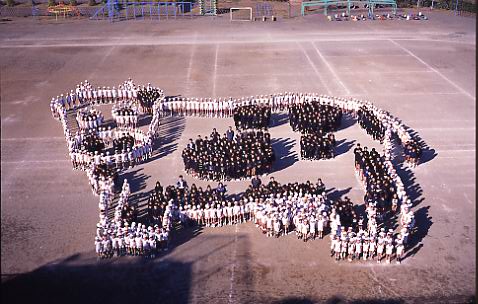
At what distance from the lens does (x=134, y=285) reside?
1498 centimetres

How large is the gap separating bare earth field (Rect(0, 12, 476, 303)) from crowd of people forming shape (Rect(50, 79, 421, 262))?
0.61 metres

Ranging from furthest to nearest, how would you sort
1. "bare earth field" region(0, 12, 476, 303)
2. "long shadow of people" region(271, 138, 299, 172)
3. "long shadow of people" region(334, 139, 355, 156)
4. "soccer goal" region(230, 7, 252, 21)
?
1. "soccer goal" region(230, 7, 252, 21)
2. "long shadow of people" region(334, 139, 355, 156)
3. "long shadow of people" region(271, 138, 299, 172)
4. "bare earth field" region(0, 12, 476, 303)

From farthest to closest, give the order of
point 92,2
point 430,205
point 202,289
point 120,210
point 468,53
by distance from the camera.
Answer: point 92,2
point 468,53
point 430,205
point 120,210
point 202,289

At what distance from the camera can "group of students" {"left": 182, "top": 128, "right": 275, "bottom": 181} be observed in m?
20.6

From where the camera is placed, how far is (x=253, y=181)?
62.3 feet

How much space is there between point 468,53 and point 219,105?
1018 inches

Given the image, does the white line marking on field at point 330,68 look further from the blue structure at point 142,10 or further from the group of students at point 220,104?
the blue structure at point 142,10

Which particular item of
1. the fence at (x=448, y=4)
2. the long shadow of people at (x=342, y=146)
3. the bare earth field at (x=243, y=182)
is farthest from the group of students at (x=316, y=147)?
the fence at (x=448, y=4)

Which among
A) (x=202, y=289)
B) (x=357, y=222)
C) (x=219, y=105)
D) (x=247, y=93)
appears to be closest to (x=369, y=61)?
(x=247, y=93)

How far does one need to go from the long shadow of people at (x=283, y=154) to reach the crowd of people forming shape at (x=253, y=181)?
742 millimetres

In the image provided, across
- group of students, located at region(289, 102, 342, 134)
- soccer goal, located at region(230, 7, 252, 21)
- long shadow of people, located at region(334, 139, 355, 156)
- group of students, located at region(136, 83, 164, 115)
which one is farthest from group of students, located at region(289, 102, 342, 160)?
soccer goal, located at region(230, 7, 252, 21)

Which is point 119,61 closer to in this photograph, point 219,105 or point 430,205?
point 219,105

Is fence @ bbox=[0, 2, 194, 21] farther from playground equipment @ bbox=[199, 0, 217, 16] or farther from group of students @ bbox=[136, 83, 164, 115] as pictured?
group of students @ bbox=[136, 83, 164, 115]

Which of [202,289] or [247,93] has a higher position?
[247,93]
